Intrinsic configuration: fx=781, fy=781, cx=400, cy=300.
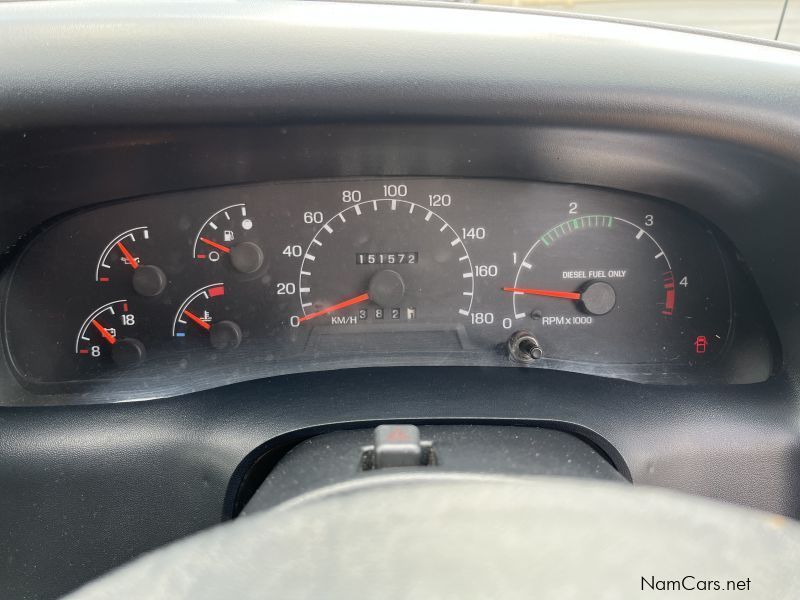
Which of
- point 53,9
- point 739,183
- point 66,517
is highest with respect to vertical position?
point 53,9

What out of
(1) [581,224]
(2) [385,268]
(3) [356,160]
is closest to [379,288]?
(2) [385,268]

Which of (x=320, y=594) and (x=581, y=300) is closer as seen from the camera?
(x=320, y=594)

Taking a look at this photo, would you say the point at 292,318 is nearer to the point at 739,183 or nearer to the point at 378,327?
the point at 378,327

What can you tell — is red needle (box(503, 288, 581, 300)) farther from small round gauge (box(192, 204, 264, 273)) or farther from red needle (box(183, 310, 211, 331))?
red needle (box(183, 310, 211, 331))

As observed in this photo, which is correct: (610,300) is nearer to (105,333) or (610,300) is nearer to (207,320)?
(207,320)

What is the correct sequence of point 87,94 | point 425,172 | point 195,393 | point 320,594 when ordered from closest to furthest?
point 320,594 < point 87,94 < point 195,393 < point 425,172

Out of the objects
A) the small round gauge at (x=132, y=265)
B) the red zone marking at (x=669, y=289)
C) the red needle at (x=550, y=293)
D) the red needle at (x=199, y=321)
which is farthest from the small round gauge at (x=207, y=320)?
the red zone marking at (x=669, y=289)

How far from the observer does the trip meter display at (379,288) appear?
2379 millimetres

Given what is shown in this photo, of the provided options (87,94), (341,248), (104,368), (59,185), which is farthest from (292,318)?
(87,94)

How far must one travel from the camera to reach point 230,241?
2438 millimetres

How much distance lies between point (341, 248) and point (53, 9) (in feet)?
3.42

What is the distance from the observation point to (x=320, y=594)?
1073mm

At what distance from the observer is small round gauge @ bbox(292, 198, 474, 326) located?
245 cm

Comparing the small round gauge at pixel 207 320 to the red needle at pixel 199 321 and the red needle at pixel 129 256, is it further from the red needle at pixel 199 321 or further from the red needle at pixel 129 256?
the red needle at pixel 129 256
